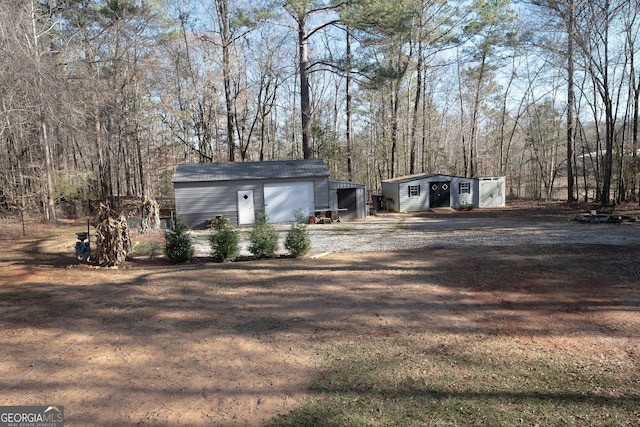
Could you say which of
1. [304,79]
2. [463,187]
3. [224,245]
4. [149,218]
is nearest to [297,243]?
[224,245]

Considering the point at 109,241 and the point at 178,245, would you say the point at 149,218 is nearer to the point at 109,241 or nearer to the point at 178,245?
the point at 109,241

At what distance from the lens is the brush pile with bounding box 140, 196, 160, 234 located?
14169 millimetres

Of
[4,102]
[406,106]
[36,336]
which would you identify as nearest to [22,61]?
[4,102]

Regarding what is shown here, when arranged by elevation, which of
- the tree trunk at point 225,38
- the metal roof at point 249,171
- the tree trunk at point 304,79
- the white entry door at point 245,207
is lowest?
the white entry door at point 245,207

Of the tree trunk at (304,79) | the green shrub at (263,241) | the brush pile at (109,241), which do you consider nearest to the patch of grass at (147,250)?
the brush pile at (109,241)

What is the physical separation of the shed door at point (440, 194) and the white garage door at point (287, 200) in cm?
842

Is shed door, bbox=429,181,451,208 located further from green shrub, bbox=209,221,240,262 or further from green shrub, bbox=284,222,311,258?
green shrub, bbox=209,221,240,262

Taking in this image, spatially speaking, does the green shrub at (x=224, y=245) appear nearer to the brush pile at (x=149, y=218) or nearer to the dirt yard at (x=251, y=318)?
the dirt yard at (x=251, y=318)

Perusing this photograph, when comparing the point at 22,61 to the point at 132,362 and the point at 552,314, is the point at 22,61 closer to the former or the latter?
the point at 132,362

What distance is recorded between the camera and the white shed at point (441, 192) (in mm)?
22906

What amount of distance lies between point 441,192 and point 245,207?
11.7m

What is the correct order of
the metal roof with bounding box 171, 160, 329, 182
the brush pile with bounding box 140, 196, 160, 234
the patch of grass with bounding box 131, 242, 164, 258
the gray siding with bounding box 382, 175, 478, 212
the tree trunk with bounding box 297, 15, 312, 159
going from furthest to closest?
1. the gray siding with bounding box 382, 175, 478, 212
2. the tree trunk with bounding box 297, 15, 312, 159
3. the metal roof with bounding box 171, 160, 329, 182
4. the brush pile with bounding box 140, 196, 160, 234
5. the patch of grass with bounding box 131, 242, 164, 258

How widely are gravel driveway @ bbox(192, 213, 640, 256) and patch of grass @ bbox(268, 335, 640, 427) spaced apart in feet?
19.5

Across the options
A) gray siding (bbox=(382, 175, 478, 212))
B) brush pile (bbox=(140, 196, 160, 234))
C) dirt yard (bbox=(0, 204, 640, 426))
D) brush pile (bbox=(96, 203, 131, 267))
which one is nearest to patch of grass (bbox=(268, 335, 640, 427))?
dirt yard (bbox=(0, 204, 640, 426))
